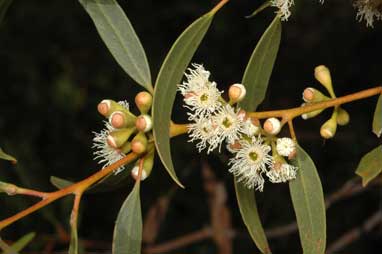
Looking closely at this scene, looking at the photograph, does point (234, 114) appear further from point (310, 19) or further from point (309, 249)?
point (310, 19)

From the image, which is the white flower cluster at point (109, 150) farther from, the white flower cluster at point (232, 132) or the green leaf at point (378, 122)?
the green leaf at point (378, 122)

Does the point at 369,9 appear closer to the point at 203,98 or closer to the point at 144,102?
the point at 203,98

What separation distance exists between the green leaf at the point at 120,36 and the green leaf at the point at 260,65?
9.7 inches

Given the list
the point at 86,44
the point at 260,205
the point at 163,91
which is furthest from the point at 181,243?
the point at 163,91

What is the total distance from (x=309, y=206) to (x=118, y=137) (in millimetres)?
485

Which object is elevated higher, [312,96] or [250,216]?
[312,96]

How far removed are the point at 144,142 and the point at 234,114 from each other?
0.23m

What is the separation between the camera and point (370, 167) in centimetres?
152

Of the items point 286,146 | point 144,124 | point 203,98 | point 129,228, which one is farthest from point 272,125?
point 129,228

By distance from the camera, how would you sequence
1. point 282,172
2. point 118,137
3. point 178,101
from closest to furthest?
point 118,137
point 282,172
point 178,101

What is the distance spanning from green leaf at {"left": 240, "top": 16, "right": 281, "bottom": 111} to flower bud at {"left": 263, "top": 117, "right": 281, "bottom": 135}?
155 millimetres

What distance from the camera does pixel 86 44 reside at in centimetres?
416

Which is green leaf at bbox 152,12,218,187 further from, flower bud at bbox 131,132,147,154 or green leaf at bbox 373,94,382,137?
green leaf at bbox 373,94,382,137

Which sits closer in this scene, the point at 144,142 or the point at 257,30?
the point at 144,142
